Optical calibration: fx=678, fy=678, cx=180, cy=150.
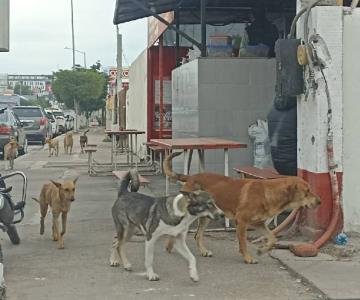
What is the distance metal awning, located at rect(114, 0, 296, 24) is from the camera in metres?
14.7

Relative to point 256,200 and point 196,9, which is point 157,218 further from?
point 196,9

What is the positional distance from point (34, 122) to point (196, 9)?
1683 centimetres

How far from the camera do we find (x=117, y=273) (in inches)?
269

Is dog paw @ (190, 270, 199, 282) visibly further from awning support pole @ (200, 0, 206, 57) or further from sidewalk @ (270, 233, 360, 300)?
awning support pole @ (200, 0, 206, 57)

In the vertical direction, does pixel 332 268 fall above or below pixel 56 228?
below

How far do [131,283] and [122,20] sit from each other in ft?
36.4

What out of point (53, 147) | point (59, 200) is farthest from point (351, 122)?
point (53, 147)

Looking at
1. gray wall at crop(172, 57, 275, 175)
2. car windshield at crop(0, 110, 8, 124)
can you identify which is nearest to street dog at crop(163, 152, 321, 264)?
gray wall at crop(172, 57, 275, 175)

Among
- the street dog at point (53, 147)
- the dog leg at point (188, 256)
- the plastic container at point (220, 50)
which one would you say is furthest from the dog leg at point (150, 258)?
the street dog at point (53, 147)

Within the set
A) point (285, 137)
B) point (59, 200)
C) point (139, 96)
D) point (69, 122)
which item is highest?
point (139, 96)

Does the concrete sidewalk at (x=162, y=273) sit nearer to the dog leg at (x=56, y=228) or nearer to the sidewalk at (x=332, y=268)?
the sidewalk at (x=332, y=268)

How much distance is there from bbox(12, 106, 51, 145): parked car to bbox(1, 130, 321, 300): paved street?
21.5 m

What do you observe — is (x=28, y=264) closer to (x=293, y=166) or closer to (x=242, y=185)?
(x=242, y=185)

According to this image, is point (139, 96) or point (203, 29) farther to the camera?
point (139, 96)
